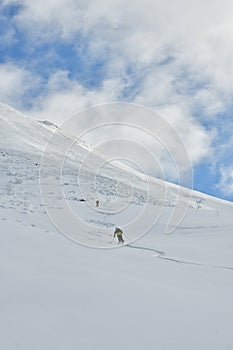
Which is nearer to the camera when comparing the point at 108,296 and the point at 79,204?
the point at 108,296

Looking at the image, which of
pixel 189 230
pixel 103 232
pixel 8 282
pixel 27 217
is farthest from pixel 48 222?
pixel 8 282

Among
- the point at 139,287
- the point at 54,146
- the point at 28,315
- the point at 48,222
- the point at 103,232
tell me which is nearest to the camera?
the point at 28,315

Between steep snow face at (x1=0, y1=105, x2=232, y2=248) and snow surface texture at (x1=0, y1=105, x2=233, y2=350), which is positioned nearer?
snow surface texture at (x1=0, y1=105, x2=233, y2=350)

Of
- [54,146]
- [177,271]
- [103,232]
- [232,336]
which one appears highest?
[54,146]

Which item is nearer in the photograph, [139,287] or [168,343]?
[168,343]

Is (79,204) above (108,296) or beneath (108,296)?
above

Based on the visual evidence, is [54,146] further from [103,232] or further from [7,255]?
[7,255]

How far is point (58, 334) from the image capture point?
4688 millimetres

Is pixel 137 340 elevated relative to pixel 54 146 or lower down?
lower down

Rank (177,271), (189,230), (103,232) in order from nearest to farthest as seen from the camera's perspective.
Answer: (177,271) < (103,232) < (189,230)

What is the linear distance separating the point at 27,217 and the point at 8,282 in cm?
1273

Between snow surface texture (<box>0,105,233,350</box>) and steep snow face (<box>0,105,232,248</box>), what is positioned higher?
steep snow face (<box>0,105,232,248</box>)

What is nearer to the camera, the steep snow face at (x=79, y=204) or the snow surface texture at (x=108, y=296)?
the snow surface texture at (x=108, y=296)

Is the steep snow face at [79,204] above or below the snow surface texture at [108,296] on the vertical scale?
above
